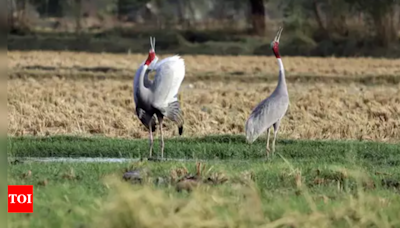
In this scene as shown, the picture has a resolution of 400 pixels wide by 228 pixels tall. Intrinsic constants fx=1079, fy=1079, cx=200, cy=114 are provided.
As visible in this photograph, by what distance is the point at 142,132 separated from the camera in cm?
1557

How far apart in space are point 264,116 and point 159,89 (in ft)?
4.45

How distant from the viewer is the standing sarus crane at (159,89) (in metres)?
13.0

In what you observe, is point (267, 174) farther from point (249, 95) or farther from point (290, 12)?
point (290, 12)

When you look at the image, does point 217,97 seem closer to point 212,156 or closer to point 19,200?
point 212,156

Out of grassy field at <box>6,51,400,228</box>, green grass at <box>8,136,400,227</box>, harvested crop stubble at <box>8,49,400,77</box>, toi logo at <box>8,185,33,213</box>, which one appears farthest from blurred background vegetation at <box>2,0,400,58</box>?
toi logo at <box>8,185,33,213</box>

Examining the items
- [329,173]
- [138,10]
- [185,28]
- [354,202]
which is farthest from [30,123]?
[138,10]

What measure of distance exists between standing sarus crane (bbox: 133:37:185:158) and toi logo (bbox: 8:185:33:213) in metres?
4.42

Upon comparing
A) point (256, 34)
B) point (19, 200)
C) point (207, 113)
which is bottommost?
point (256, 34)

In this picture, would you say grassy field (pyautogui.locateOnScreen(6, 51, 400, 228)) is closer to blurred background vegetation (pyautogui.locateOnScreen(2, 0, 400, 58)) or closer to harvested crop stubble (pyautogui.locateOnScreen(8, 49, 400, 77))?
harvested crop stubble (pyautogui.locateOnScreen(8, 49, 400, 77))

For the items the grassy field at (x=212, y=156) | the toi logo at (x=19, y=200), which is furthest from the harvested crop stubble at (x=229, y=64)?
the toi logo at (x=19, y=200)

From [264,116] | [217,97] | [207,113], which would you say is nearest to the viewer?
[264,116]

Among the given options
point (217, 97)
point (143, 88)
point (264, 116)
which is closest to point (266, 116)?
point (264, 116)

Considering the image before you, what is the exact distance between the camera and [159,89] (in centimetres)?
1304

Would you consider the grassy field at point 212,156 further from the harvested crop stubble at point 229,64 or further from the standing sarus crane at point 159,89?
the harvested crop stubble at point 229,64
